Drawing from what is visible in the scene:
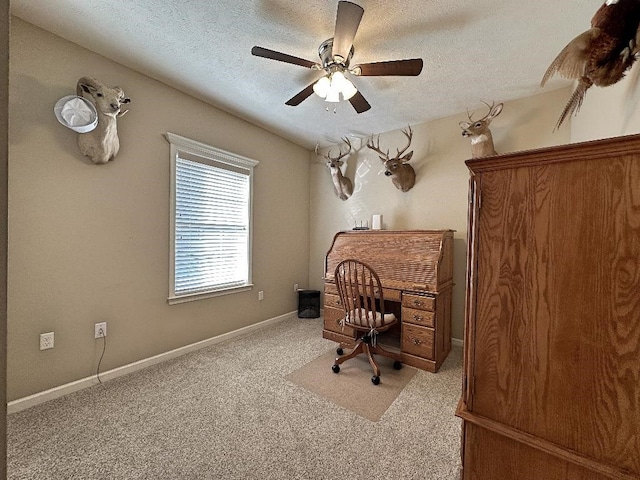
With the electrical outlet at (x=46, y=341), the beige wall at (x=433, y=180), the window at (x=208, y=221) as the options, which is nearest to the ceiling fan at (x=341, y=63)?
the window at (x=208, y=221)

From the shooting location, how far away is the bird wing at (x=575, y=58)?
0.88 m

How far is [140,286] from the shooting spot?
2363mm

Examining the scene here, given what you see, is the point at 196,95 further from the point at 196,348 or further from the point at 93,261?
the point at 196,348

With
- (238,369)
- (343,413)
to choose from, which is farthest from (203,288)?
(343,413)

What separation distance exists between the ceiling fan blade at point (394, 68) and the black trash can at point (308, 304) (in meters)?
2.97

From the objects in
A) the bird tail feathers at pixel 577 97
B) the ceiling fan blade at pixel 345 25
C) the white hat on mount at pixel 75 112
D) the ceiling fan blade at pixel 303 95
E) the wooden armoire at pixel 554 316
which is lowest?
the wooden armoire at pixel 554 316

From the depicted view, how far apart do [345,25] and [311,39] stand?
499 millimetres

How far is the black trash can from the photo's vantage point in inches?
154

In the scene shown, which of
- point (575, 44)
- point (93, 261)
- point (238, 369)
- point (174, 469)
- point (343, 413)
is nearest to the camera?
point (575, 44)

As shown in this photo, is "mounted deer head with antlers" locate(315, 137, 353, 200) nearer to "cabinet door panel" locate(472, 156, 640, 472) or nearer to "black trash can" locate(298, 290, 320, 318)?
"black trash can" locate(298, 290, 320, 318)

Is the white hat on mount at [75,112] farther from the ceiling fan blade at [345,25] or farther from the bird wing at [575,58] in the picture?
the bird wing at [575,58]

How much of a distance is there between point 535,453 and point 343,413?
1.21 meters

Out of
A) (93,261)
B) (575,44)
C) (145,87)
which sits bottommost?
(93,261)

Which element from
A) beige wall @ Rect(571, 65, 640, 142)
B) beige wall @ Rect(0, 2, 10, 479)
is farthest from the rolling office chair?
beige wall @ Rect(0, 2, 10, 479)
